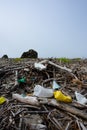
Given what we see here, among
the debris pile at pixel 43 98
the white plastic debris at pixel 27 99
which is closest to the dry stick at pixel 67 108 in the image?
the debris pile at pixel 43 98

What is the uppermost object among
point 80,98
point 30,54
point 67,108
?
point 30,54

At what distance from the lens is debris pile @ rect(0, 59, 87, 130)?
14.4ft

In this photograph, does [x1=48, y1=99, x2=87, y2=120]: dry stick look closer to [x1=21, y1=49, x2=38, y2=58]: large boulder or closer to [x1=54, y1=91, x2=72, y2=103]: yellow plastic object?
[x1=54, y1=91, x2=72, y2=103]: yellow plastic object

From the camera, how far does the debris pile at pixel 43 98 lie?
172 inches

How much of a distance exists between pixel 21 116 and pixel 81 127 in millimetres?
998

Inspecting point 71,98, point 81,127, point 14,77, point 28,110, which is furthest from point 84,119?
point 14,77

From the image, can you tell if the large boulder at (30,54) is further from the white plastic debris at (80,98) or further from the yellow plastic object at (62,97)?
the yellow plastic object at (62,97)

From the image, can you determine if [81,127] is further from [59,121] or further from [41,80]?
[41,80]

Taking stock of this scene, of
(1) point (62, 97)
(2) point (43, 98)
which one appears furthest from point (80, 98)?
(2) point (43, 98)

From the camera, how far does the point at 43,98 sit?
4910mm

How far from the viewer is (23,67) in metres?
6.52

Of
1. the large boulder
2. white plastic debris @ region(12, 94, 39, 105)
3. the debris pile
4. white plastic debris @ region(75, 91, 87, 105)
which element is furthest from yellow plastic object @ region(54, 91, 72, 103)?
the large boulder

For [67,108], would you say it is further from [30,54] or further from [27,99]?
[30,54]

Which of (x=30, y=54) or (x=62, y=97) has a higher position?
(x=30, y=54)
